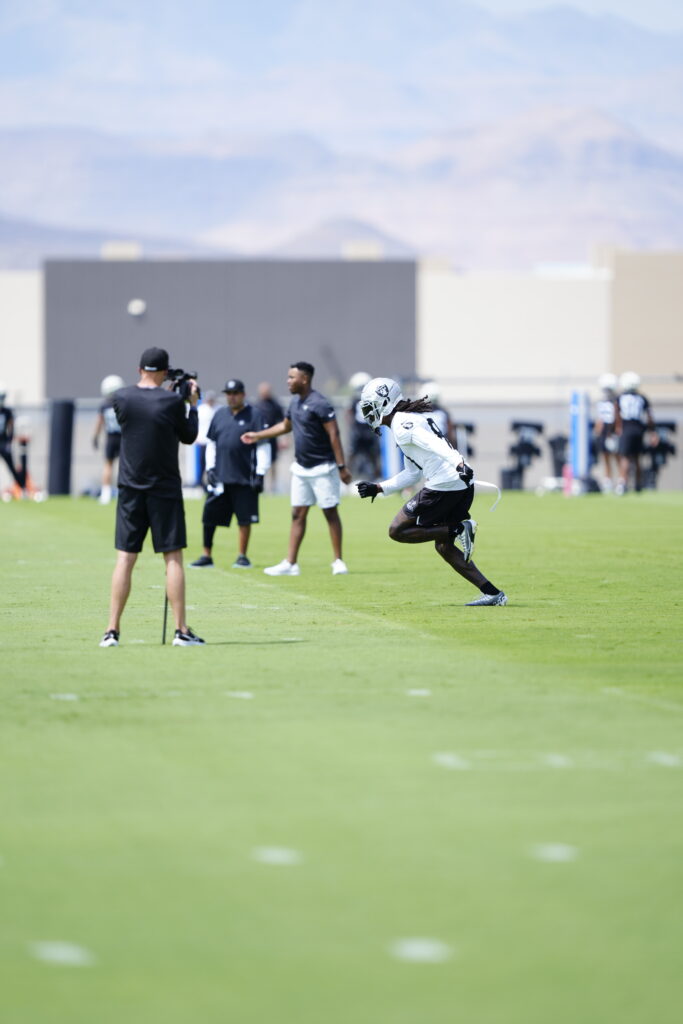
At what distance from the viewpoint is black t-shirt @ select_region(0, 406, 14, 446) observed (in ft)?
104

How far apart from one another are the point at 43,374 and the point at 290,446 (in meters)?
41.9

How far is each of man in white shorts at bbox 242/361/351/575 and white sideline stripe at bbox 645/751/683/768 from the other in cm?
876

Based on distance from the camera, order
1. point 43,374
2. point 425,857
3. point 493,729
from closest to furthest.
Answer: point 425,857 < point 493,729 < point 43,374

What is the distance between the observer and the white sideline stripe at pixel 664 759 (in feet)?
23.9

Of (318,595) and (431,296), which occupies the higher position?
(431,296)

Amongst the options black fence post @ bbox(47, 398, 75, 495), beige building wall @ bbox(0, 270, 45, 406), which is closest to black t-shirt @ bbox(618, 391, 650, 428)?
black fence post @ bbox(47, 398, 75, 495)

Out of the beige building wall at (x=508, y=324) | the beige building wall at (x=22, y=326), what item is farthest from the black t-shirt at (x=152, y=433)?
the beige building wall at (x=508, y=324)

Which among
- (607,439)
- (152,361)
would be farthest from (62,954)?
(607,439)

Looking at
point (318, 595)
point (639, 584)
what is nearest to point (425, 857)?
point (318, 595)

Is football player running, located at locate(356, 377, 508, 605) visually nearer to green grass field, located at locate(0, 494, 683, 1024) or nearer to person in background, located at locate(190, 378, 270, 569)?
green grass field, located at locate(0, 494, 683, 1024)

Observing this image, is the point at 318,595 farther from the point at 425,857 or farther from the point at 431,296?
the point at 431,296

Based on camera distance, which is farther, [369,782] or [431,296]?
[431,296]

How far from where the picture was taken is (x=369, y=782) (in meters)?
6.95

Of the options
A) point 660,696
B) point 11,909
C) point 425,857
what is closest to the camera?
point 11,909
